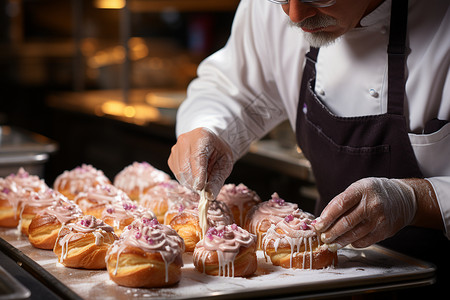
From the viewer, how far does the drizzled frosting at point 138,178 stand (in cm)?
272

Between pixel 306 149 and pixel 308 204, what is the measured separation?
4.12 feet

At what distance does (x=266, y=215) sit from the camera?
226 centimetres

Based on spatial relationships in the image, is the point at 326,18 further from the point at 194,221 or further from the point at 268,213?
the point at 194,221

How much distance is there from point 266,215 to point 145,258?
594mm

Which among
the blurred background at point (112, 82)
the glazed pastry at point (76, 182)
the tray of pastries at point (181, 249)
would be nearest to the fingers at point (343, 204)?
the tray of pastries at point (181, 249)

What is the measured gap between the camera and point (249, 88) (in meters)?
2.71

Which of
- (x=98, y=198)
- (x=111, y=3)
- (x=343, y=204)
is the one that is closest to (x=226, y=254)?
(x=343, y=204)

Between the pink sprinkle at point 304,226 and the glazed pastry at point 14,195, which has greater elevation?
the pink sprinkle at point 304,226

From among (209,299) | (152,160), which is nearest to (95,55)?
(152,160)

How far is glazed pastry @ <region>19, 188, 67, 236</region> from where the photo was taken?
2303mm

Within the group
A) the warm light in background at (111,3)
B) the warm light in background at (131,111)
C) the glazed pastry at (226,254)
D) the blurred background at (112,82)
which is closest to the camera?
the glazed pastry at (226,254)

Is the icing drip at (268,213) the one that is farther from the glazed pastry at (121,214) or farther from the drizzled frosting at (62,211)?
the drizzled frosting at (62,211)

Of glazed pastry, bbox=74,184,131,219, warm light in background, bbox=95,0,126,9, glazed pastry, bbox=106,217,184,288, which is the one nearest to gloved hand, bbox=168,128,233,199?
glazed pastry, bbox=74,184,131,219

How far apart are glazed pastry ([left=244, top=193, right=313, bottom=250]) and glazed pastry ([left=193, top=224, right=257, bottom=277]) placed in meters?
0.26
